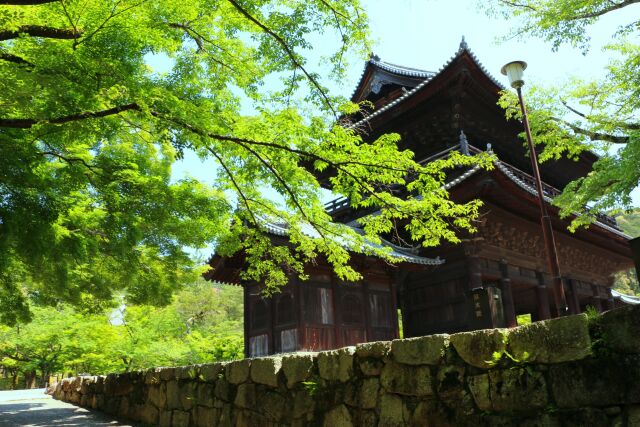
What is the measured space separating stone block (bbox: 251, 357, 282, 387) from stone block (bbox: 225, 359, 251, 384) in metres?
0.14

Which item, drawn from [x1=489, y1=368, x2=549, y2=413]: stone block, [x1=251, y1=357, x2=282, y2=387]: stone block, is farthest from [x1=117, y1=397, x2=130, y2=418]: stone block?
[x1=489, y1=368, x2=549, y2=413]: stone block

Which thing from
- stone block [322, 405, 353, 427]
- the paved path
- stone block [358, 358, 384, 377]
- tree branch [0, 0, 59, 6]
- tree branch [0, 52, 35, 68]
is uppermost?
tree branch [0, 0, 59, 6]

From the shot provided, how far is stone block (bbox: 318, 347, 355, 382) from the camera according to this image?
435cm

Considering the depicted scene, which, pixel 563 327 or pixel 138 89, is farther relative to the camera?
pixel 138 89

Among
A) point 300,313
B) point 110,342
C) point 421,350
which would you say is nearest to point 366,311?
point 300,313

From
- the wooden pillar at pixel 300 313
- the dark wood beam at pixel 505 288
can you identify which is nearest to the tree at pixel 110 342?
the wooden pillar at pixel 300 313

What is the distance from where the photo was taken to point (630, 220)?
61.9 m

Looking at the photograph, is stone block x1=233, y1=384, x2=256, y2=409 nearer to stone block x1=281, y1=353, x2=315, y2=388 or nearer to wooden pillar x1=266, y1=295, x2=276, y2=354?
stone block x1=281, y1=353, x2=315, y2=388

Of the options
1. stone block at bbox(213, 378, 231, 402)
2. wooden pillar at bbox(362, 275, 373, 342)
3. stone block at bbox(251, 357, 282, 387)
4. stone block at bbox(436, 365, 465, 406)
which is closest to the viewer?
stone block at bbox(436, 365, 465, 406)

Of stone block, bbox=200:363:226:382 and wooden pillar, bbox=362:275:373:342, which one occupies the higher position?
wooden pillar, bbox=362:275:373:342

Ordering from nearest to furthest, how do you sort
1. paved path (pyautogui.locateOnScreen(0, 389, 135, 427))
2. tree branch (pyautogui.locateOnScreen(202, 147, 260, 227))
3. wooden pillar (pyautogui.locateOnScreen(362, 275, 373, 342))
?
tree branch (pyautogui.locateOnScreen(202, 147, 260, 227)) → paved path (pyautogui.locateOnScreen(0, 389, 135, 427)) → wooden pillar (pyautogui.locateOnScreen(362, 275, 373, 342))

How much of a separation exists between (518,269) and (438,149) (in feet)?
15.4

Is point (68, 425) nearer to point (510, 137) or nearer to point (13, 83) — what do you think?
point (13, 83)

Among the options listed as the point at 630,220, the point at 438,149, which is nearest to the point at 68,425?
the point at 438,149
